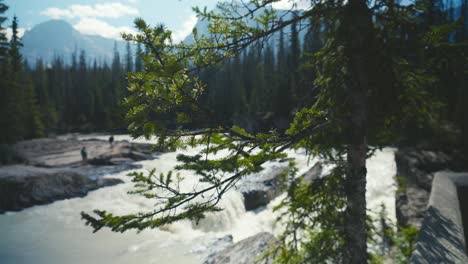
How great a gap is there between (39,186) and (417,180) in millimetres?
16666

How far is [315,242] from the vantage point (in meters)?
3.82

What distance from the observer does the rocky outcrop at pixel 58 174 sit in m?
14.5

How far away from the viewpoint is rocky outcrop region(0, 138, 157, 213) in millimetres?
14508

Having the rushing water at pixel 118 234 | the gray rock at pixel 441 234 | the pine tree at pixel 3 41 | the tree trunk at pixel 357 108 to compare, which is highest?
the pine tree at pixel 3 41

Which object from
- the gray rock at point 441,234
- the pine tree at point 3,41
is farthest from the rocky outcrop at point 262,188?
the pine tree at point 3,41

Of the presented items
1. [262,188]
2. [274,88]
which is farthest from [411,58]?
[262,188]

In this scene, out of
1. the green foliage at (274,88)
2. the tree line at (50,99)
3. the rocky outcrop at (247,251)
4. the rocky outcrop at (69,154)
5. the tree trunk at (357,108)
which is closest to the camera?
the green foliage at (274,88)

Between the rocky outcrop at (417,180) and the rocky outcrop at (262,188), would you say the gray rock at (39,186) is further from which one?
the rocky outcrop at (417,180)

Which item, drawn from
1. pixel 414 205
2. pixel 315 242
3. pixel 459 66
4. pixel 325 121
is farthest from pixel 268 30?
pixel 414 205

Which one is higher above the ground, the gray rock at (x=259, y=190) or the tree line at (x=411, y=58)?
the tree line at (x=411, y=58)

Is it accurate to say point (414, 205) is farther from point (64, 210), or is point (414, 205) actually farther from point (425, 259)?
point (64, 210)

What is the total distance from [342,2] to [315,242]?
2759 millimetres

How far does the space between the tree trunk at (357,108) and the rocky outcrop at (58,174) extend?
984 centimetres

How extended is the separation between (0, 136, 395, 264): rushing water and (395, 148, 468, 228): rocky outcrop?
1321 millimetres
